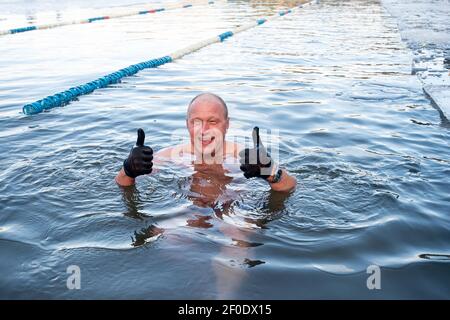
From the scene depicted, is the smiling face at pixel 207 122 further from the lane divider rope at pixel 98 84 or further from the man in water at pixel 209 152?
the lane divider rope at pixel 98 84

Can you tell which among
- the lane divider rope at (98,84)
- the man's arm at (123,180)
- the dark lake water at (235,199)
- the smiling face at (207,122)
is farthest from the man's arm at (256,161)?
the lane divider rope at (98,84)

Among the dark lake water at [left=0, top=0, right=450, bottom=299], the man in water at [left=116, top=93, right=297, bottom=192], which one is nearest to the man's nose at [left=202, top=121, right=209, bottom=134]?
the man in water at [left=116, top=93, right=297, bottom=192]

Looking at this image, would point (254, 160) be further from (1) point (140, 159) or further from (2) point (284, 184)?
(1) point (140, 159)

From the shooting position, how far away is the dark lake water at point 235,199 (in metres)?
2.89

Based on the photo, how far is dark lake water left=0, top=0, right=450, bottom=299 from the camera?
2.89m

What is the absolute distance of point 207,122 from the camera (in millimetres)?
4129

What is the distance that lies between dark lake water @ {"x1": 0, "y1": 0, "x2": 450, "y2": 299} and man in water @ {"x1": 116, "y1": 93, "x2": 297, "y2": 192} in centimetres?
17

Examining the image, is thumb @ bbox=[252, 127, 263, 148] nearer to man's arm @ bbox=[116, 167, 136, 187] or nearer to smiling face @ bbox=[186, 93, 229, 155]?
smiling face @ bbox=[186, 93, 229, 155]

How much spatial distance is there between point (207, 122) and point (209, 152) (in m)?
0.35

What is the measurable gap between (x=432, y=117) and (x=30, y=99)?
6.44m

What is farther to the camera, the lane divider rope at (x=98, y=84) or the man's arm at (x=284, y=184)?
the lane divider rope at (x=98, y=84)

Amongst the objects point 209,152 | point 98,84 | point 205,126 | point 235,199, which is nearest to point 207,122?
point 205,126

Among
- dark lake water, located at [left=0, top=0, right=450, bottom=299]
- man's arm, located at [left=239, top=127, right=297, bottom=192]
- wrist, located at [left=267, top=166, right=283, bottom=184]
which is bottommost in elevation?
dark lake water, located at [left=0, top=0, right=450, bottom=299]
